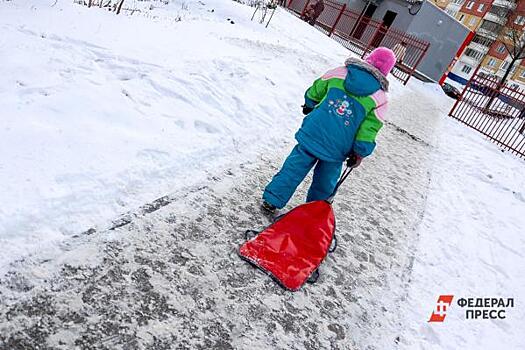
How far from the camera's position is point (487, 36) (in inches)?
1886

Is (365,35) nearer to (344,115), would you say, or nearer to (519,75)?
(344,115)

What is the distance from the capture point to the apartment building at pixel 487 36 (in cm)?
4491

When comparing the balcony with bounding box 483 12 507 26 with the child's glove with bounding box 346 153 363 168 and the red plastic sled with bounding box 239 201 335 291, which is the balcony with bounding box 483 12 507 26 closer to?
the child's glove with bounding box 346 153 363 168

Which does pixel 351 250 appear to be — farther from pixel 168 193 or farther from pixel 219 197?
pixel 168 193

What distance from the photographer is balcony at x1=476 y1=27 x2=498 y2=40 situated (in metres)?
46.7

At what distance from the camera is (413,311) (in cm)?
304

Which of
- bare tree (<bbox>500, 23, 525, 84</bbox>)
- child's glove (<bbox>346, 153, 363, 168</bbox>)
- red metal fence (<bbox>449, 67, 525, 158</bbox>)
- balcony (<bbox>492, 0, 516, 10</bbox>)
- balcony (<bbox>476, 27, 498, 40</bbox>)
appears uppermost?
balcony (<bbox>492, 0, 516, 10</bbox>)

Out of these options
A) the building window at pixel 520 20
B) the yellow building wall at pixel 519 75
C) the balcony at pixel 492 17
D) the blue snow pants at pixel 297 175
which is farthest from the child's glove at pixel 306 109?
the yellow building wall at pixel 519 75

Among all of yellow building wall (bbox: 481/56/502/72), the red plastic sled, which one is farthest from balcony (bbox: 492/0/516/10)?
the red plastic sled

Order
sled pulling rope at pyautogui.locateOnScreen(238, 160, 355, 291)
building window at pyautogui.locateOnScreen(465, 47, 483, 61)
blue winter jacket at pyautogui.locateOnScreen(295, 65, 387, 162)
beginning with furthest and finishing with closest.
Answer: building window at pyautogui.locateOnScreen(465, 47, 483, 61) < blue winter jacket at pyautogui.locateOnScreen(295, 65, 387, 162) < sled pulling rope at pyautogui.locateOnScreen(238, 160, 355, 291)

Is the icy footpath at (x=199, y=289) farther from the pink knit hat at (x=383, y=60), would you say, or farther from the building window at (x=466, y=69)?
the building window at (x=466, y=69)

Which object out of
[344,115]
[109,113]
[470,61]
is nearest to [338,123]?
[344,115]

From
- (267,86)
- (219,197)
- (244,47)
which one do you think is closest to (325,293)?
(219,197)

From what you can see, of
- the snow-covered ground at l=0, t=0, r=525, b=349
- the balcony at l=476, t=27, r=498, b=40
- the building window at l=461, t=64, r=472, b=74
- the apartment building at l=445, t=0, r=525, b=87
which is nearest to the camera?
the snow-covered ground at l=0, t=0, r=525, b=349
